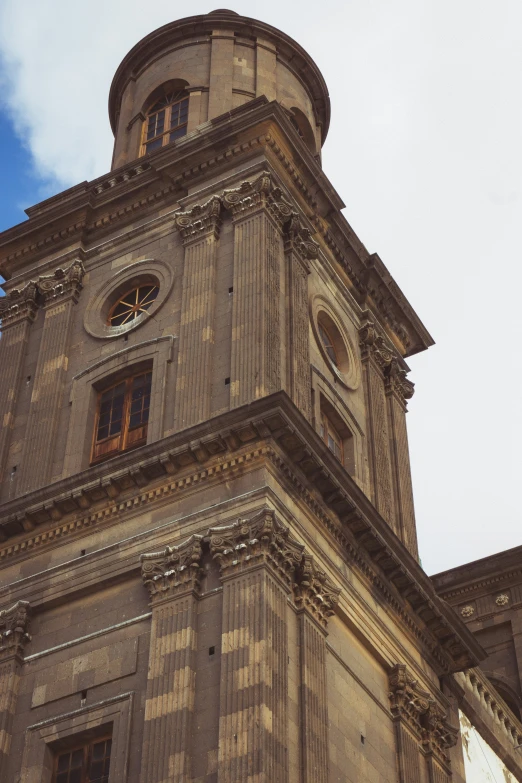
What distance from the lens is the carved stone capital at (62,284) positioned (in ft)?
147

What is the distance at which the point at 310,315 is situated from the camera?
142 feet

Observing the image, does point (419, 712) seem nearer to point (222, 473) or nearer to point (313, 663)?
point (313, 663)

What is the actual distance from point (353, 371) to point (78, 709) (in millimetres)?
16291

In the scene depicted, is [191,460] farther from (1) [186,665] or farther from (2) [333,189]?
(2) [333,189]

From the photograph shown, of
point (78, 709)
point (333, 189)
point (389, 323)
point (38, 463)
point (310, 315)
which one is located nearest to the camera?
point (78, 709)

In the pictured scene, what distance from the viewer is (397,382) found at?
159 ft

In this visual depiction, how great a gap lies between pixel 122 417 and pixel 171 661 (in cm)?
1017

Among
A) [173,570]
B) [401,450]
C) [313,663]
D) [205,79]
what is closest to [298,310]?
[401,450]

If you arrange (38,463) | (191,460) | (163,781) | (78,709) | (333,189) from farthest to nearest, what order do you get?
(333,189), (38,463), (191,460), (78,709), (163,781)

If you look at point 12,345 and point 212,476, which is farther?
point 12,345

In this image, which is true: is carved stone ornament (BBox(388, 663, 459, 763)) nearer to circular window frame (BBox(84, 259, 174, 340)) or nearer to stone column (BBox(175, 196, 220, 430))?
stone column (BBox(175, 196, 220, 430))

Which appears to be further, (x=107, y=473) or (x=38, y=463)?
(x=38, y=463)

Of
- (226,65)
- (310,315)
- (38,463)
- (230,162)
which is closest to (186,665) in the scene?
(38,463)

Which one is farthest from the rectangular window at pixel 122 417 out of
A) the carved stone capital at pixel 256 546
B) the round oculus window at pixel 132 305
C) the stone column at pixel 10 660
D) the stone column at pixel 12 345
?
the carved stone capital at pixel 256 546
